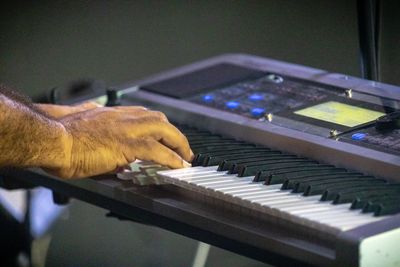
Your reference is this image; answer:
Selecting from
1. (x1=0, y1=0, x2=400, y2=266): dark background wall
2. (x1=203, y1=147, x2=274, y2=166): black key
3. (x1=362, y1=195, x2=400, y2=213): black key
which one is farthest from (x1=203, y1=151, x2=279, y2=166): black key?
(x1=0, y1=0, x2=400, y2=266): dark background wall

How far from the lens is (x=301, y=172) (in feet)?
5.13

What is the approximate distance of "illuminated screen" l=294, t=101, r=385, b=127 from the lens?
1730mm

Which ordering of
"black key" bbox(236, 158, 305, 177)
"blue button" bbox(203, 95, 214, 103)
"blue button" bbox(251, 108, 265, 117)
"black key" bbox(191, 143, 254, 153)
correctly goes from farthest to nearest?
"blue button" bbox(203, 95, 214, 103) < "blue button" bbox(251, 108, 265, 117) < "black key" bbox(191, 143, 254, 153) < "black key" bbox(236, 158, 305, 177)

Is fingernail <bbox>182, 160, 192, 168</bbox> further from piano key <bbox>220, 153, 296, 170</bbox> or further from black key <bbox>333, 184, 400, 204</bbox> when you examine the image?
black key <bbox>333, 184, 400, 204</bbox>

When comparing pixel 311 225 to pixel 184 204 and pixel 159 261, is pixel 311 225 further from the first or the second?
pixel 159 261

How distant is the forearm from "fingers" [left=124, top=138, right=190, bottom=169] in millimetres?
104

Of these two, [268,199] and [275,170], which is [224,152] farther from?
[268,199]

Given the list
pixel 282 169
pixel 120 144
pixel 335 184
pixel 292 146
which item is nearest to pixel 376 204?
pixel 335 184

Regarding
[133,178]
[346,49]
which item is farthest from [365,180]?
[346,49]

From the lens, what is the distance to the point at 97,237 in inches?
95.4

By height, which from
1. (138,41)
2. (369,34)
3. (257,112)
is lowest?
(138,41)

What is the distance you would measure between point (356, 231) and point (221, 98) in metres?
0.72

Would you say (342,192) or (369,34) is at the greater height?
(369,34)

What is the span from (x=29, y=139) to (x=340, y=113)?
55 centimetres
